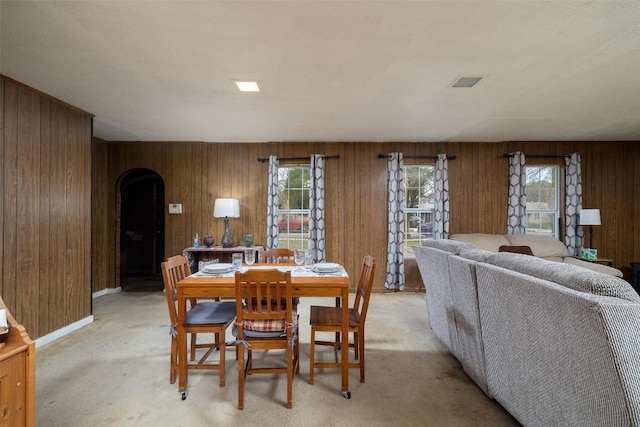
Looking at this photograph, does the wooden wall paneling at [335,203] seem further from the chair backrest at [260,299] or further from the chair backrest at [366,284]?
the chair backrest at [260,299]

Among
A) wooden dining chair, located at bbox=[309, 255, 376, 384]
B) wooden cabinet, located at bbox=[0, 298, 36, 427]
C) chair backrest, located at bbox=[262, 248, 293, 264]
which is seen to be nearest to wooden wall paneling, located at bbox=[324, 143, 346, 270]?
chair backrest, located at bbox=[262, 248, 293, 264]

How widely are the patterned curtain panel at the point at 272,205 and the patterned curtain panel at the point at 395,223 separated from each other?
1.90 metres

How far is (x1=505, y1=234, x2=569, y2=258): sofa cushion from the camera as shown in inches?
174

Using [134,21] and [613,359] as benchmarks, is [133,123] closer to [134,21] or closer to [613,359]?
[134,21]

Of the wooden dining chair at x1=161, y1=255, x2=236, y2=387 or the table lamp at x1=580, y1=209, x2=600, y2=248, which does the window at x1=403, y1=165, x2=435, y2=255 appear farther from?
the wooden dining chair at x1=161, y1=255, x2=236, y2=387

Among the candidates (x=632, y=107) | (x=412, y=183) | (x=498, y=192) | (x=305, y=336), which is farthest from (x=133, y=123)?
(x=632, y=107)

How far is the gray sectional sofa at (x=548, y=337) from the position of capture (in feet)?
3.48

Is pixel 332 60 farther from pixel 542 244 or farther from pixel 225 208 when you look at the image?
pixel 542 244

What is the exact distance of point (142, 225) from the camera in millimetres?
6336

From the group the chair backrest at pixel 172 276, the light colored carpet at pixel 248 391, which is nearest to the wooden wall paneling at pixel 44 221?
the light colored carpet at pixel 248 391

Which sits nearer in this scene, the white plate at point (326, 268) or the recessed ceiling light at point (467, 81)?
the white plate at point (326, 268)

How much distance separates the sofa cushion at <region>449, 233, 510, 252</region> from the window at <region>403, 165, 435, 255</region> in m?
0.58

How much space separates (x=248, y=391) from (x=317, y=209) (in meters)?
3.02

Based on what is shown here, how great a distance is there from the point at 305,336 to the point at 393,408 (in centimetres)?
127
